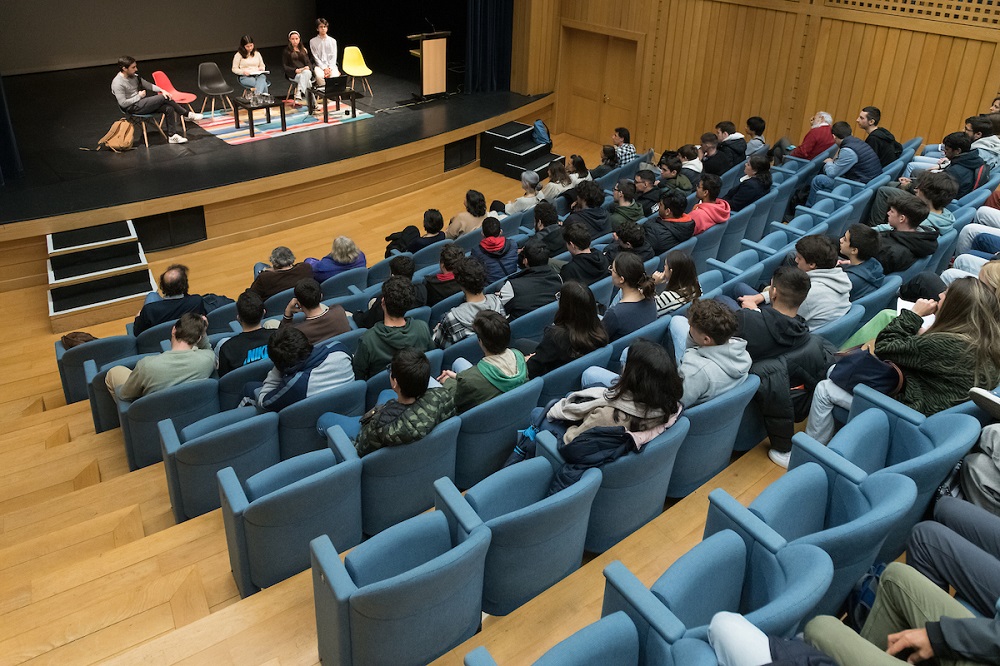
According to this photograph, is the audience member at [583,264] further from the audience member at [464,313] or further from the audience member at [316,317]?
the audience member at [316,317]

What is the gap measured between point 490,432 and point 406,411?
0.49m

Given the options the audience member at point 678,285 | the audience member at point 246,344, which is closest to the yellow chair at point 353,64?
the audience member at point 246,344

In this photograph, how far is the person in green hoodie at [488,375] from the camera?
315 cm

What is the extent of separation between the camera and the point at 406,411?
280 cm

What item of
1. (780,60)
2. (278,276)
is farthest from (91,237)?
(780,60)

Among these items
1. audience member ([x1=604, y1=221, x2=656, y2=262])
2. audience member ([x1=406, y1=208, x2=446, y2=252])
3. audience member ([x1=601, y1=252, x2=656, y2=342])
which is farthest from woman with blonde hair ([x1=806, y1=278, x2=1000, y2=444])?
audience member ([x1=406, y1=208, x2=446, y2=252])

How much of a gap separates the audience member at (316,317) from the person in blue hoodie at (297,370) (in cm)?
42

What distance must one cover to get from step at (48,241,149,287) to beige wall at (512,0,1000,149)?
19.7 ft

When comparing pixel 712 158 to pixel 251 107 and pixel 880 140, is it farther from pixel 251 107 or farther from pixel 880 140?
pixel 251 107

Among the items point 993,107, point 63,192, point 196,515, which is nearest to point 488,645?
point 196,515

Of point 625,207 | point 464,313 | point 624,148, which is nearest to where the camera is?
point 464,313

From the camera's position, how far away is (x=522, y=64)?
34.2 ft

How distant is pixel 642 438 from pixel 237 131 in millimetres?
7727

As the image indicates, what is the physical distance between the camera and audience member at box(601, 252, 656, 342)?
12.1 ft
